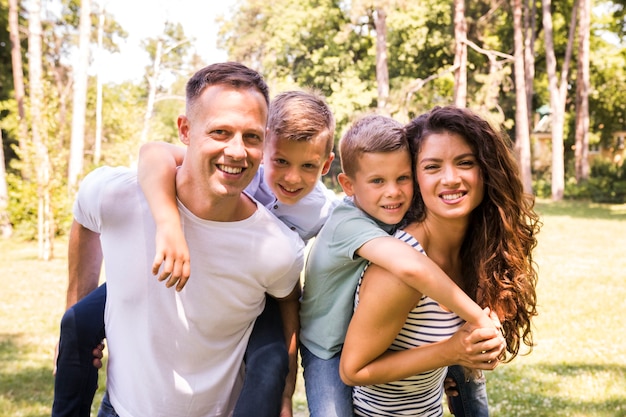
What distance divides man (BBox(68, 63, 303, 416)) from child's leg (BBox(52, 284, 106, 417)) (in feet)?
0.64

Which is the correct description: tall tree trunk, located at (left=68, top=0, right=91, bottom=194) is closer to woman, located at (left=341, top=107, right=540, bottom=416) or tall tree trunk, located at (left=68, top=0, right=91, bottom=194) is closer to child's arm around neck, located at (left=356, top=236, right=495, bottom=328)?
woman, located at (left=341, top=107, right=540, bottom=416)

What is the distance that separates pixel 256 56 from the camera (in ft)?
131

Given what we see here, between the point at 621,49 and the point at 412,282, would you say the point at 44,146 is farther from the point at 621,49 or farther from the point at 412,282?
the point at 621,49

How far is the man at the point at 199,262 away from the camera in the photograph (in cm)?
240

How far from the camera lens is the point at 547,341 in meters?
8.07

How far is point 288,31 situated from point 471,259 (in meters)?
36.8

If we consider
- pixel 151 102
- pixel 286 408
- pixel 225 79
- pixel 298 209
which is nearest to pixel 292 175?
pixel 298 209

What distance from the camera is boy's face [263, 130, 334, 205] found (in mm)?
2952

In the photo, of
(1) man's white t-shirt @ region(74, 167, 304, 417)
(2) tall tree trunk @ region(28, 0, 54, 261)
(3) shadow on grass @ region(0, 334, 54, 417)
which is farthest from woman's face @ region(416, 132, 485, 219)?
(2) tall tree trunk @ region(28, 0, 54, 261)

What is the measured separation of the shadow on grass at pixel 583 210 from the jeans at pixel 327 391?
20376mm

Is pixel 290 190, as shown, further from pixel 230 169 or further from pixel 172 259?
pixel 172 259

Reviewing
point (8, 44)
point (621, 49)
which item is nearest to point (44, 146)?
point (8, 44)

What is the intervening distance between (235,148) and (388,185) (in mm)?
726

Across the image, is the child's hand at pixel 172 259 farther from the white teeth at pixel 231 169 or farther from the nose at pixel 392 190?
the nose at pixel 392 190
